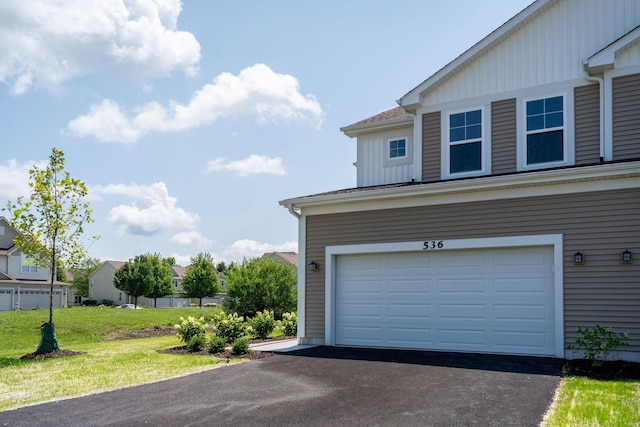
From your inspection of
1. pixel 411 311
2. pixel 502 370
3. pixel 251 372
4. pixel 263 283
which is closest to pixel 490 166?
pixel 411 311

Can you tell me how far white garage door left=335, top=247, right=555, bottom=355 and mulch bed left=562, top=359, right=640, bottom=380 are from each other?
1.33 metres

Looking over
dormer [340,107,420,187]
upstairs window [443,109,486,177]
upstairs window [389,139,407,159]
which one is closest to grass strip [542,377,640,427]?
upstairs window [443,109,486,177]

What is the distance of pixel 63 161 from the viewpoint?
12.9m

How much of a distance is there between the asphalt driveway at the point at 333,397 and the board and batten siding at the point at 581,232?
1327 millimetres

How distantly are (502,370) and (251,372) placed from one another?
4.01m

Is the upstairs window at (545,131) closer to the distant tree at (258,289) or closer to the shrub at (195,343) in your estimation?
the shrub at (195,343)

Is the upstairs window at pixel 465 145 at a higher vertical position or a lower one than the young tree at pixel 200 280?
higher

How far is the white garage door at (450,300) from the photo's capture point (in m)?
10.2

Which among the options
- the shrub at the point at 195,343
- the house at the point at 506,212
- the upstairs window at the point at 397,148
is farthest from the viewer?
the upstairs window at the point at 397,148

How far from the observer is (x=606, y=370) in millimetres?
8297

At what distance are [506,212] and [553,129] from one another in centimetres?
217

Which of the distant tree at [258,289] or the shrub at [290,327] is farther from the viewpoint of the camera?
the distant tree at [258,289]

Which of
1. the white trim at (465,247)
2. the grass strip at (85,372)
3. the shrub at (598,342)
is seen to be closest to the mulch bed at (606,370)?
the shrub at (598,342)

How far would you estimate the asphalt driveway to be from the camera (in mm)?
5996
